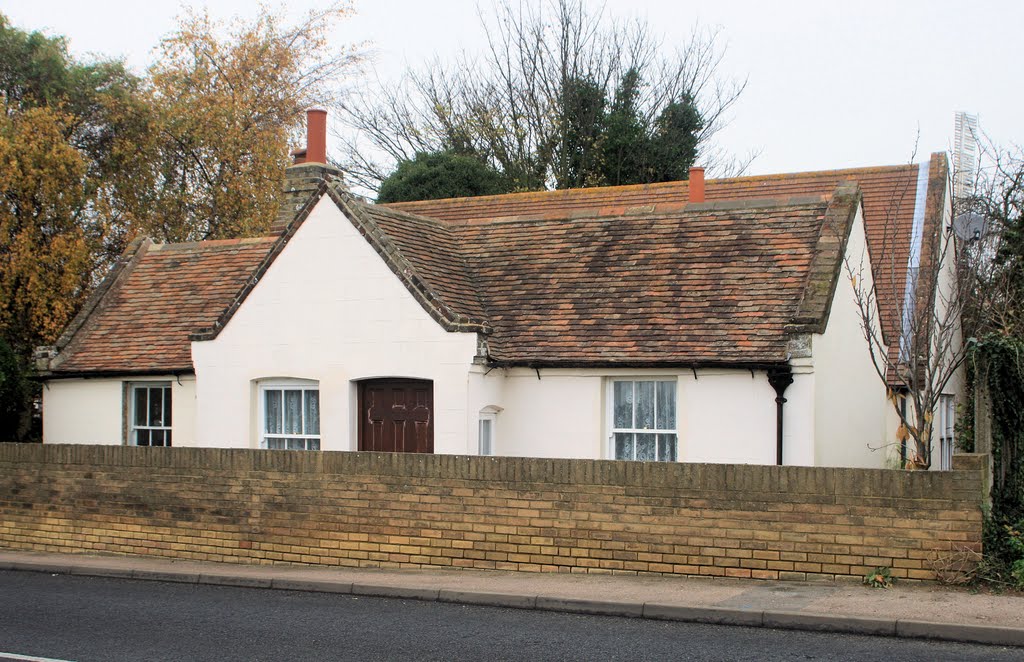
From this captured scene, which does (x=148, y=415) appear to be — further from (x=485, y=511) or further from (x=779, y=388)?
(x=779, y=388)

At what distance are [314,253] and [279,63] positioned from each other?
21433mm

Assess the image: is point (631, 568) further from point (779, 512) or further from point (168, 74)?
point (168, 74)

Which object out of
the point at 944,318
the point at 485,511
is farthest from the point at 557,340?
the point at 944,318

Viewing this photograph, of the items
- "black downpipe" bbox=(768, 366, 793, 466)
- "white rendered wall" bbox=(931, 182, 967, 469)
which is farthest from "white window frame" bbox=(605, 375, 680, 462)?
"white rendered wall" bbox=(931, 182, 967, 469)

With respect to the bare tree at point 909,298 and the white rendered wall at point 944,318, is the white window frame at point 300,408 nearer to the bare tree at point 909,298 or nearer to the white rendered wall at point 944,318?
the bare tree at point 909,298

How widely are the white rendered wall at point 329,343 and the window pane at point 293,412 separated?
0.45 meters

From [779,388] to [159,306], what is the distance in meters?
11.4

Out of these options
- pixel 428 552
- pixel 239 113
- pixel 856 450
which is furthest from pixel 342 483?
pixel 239 113

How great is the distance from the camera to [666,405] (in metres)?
15.9

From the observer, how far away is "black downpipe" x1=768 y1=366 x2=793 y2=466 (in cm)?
1479

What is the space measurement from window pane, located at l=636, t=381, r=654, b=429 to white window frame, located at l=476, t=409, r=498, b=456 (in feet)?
6.73

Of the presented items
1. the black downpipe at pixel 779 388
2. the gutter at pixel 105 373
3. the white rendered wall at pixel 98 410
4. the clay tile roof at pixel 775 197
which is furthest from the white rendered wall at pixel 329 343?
the black downpipe at pixel 779 388

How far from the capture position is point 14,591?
12.5 metres

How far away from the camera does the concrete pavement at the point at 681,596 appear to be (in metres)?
9.59
